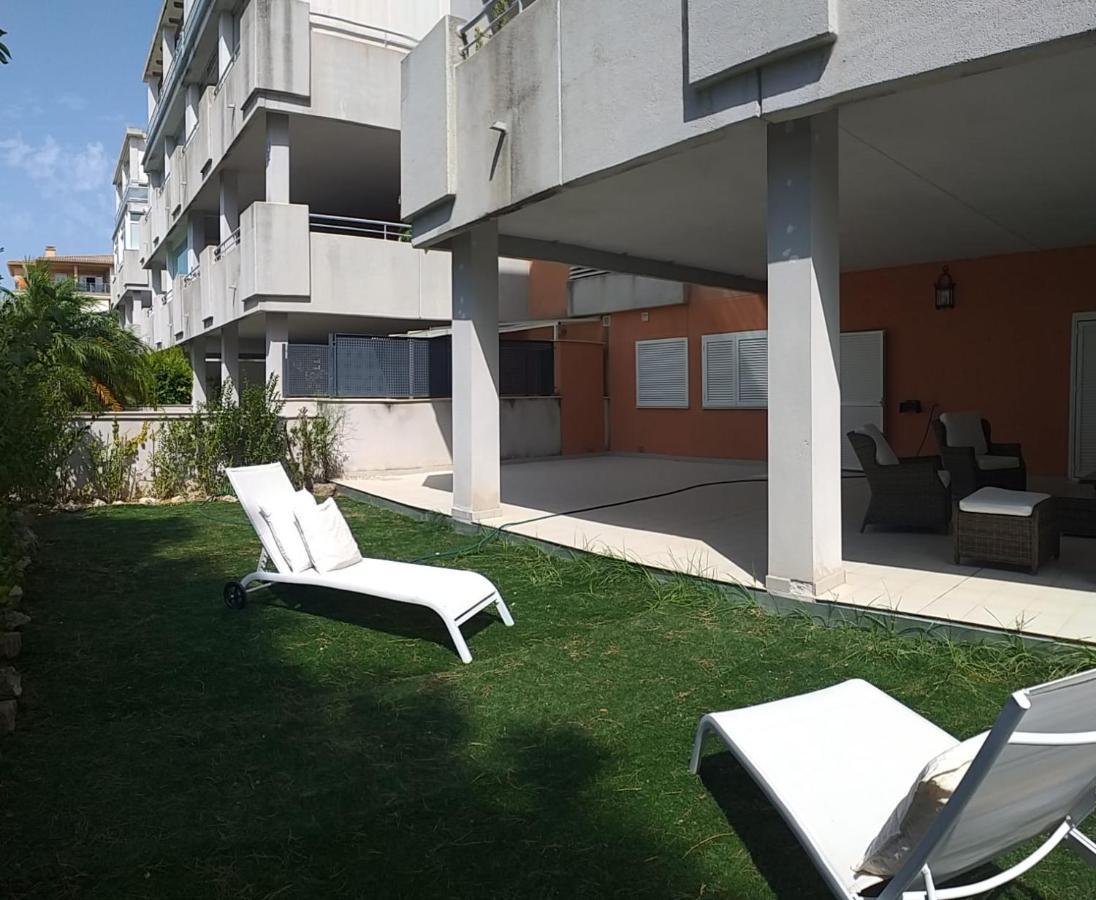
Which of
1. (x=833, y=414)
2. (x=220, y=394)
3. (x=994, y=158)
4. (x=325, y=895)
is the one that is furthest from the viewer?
(x=220, y=394)

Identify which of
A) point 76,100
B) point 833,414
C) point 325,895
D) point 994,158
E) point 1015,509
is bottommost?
point 325,895

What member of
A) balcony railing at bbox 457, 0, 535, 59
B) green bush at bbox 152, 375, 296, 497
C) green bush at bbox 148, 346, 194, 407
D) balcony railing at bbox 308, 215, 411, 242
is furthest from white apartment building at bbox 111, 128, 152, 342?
balcony railing at bbox 457, 0, 535, 59

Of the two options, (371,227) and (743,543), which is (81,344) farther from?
(743,543)

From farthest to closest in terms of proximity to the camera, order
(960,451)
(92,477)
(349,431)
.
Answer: (349,431) → (92,477) → (960,451)

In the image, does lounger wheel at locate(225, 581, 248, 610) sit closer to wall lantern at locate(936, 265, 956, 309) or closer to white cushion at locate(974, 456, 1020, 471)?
white cushion at locate(974, 456, 1020, 471)

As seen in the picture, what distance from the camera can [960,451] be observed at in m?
9.04

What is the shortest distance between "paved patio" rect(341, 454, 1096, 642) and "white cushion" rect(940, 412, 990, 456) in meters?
1.38

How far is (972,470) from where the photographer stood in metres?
8.95

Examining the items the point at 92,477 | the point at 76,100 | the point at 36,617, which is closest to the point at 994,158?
the point at 36,617

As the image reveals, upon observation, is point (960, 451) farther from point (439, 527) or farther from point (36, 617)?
point (36, 617)

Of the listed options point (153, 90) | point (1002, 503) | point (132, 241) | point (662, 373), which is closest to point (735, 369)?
point (662, 373)

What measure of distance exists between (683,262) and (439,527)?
5.88 meters

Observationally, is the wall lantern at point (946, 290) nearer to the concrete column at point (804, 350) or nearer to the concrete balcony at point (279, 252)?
the concrete column at point (804, 350)

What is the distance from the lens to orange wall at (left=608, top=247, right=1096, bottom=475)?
12.1 meters
